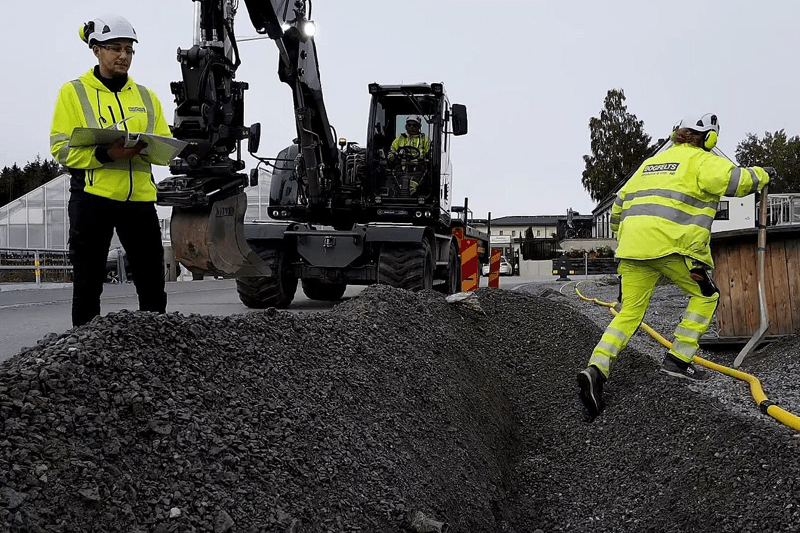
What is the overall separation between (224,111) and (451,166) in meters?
6.75

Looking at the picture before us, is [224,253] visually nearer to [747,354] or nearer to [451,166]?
[747,354]

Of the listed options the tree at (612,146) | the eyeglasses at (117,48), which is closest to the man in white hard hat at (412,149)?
the eyeglasses at (117,48)

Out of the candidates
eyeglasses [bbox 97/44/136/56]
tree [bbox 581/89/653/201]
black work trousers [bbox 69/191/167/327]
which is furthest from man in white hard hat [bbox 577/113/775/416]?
tree [bbox 581/89/653/201]

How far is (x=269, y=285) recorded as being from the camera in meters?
10.6

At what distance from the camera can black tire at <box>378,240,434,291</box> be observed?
1002cm

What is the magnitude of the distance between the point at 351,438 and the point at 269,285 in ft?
23.6

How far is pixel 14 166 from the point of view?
195ft

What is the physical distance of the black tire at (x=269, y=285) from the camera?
34.5 feet

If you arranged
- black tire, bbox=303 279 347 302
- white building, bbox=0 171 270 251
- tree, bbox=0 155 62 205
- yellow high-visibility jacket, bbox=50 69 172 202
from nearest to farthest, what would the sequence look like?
yellow high-visibility jacket, bbox=50 69 172 202, black tire, bbox=303 279 347 302, white building, bbox=0 171 270 251, tree, bbox=0 155 62 205

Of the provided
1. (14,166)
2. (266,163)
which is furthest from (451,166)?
(14,166)

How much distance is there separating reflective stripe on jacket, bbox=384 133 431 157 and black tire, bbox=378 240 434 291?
171cm

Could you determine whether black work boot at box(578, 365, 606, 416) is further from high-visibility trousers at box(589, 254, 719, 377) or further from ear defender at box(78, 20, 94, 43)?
ear defender at box(78, 20, 94, 43)

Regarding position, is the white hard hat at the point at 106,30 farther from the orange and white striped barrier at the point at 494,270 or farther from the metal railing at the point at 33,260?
the metal railing at the point at 33,260

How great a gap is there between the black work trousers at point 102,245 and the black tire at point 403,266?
541 centimetres
